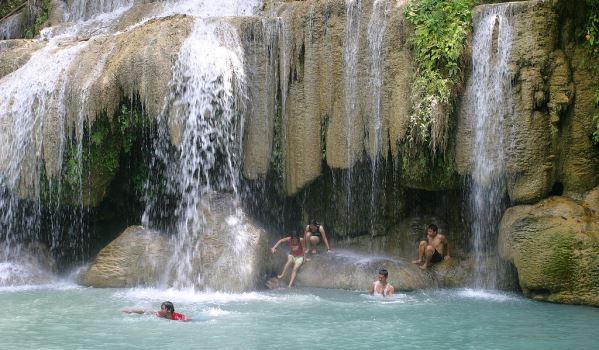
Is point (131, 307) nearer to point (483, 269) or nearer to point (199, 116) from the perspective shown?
point (199, 116)

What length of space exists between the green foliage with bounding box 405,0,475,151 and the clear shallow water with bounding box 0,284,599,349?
3.06 meters

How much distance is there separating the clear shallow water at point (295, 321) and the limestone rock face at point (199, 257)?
480 mm

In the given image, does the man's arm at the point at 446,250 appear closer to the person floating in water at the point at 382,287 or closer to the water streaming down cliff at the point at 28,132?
the person floating in water at the point at 382,287

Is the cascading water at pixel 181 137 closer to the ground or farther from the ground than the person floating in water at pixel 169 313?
farther from the ground

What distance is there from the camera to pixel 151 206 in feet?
50.9

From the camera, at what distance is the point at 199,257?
13531mm

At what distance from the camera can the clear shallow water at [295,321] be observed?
9109 millimetres

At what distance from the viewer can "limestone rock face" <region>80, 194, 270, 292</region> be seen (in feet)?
43.5

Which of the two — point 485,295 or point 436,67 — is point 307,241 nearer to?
point 485,295

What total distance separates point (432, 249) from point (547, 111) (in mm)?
3344

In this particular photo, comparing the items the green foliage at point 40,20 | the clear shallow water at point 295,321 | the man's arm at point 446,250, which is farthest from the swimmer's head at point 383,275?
the green foliage at point 40,20

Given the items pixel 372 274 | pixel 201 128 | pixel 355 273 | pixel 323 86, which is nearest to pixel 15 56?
pixel 201 128

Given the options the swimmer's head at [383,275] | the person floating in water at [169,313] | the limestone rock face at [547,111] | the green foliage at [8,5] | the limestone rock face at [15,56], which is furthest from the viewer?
the green foliage at [8,5]

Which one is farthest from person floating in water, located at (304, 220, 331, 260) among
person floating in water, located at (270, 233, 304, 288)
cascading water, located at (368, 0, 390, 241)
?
cascading water, located at (368, 0, 390, 241)
